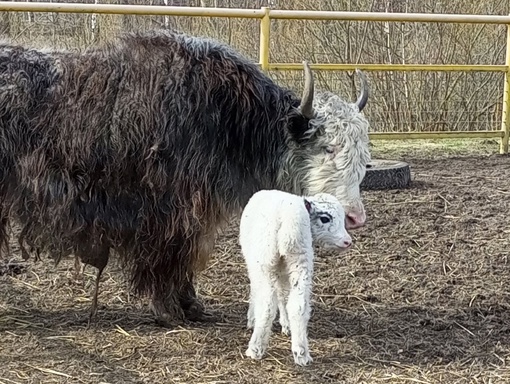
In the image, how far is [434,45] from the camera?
42.0 feet

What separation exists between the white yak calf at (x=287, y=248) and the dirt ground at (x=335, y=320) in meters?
0.21

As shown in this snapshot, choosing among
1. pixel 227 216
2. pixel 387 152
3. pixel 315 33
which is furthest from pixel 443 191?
pixel 315 33

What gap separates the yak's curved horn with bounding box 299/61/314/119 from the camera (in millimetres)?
4457

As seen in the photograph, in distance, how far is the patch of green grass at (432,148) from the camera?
1063 cm

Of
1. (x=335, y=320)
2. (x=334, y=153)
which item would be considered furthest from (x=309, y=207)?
(x=335, y=320)

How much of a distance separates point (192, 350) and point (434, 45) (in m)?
9.50

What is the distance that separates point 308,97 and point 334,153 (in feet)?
1.05

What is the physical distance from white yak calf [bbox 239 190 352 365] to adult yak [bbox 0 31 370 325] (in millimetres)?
474

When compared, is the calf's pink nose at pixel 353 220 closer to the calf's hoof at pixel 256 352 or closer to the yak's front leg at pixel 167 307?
the calf's hoof at pixel 256 352

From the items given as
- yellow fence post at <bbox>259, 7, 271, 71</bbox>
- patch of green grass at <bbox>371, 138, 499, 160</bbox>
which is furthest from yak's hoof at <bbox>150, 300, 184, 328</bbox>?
patch of green grass at <bbox>371, 138, 499, 160</bbox>

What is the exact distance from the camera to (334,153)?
448 cm

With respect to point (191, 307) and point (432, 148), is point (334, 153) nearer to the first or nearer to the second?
point (191, 307)

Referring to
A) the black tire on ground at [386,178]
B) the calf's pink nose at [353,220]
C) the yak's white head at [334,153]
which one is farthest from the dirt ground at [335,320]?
the black tire on ground at [386,178]

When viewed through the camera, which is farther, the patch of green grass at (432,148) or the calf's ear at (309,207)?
the patch of green grass at (432,148)
